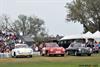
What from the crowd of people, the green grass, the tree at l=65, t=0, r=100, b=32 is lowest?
the green grass

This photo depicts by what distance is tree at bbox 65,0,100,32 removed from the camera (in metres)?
78.5

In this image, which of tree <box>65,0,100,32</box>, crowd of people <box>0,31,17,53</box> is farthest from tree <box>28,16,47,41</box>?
crowd of people <box>0,31,17,53</box>

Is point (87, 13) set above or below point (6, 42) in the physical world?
above

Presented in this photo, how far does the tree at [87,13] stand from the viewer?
3091 inches

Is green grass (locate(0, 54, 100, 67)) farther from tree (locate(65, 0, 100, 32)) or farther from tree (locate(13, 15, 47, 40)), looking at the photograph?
tree (locate(13, 15, 47, 40))

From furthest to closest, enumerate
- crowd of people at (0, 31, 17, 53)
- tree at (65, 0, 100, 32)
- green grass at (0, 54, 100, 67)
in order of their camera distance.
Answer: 1. tree at (65, 0, 100, 32)
2. crowd of people at (0, 31, 17, 53)
3. green grass at (0, 54, 100, 67)

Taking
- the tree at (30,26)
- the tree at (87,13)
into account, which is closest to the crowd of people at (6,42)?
the tree at (87,13)

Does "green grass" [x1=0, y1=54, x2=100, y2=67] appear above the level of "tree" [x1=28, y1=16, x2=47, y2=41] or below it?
below

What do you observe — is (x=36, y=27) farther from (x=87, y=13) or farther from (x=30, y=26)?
(x=87, y=13)

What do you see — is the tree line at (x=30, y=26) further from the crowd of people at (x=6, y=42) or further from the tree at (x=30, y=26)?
the crowd of people at (x=6, y=42)

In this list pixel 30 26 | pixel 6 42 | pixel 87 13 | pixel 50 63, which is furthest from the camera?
pixel 30 26

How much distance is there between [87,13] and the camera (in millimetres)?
78688

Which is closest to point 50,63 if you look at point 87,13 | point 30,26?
point 87,13

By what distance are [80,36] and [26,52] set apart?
27418mm
